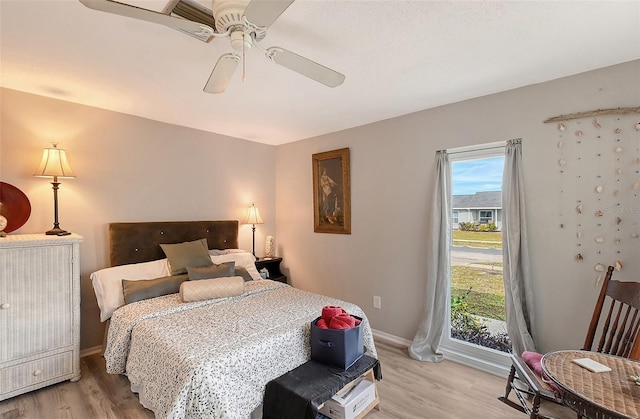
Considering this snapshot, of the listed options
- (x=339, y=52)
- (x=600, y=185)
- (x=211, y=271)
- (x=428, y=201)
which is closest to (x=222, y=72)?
(x=339, y=52)

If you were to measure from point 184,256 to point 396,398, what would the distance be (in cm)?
230

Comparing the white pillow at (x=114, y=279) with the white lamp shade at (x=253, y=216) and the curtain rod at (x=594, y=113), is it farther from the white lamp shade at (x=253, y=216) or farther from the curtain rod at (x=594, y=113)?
the curtain rod at (x=594, y=113)

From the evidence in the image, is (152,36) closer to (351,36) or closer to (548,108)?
(351,36)

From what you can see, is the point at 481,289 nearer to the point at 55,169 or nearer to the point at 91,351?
the point at 91,351

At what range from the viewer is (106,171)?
2967 mm

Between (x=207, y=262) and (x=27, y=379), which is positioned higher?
(x=207, y=262)

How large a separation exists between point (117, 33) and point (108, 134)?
5.30ft

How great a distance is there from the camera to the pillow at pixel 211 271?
2.77 metres

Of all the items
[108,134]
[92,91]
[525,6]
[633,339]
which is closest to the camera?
[525,6]

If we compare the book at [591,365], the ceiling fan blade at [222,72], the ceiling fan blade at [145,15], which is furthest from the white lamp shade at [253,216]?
the book at [591,365]

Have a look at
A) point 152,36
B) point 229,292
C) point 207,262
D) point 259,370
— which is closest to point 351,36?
point 152,36

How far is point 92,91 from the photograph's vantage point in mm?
2512

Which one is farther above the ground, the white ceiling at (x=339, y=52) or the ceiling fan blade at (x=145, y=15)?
the white ceiling at (x=339, y=52)

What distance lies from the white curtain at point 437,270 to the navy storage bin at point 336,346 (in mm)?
1167
